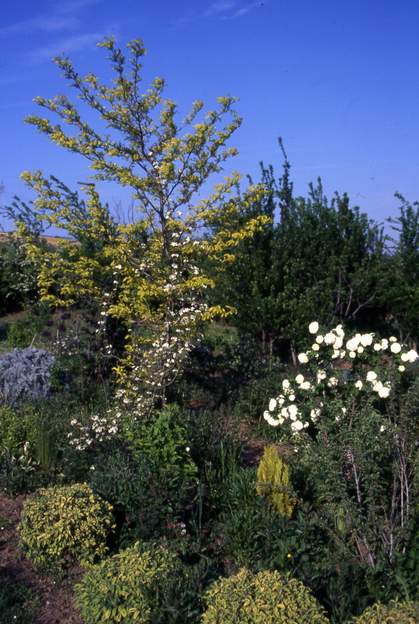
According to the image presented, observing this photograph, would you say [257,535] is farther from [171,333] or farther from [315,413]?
[171,333]

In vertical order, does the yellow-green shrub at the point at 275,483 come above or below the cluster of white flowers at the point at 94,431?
below

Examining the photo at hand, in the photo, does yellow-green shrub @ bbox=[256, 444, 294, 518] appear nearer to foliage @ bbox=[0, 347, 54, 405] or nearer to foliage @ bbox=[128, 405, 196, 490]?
foliage @ bbox=[128, 405, 196, 490]

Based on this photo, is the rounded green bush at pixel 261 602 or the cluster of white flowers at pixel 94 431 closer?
the rounded green bush at pixel 261 602

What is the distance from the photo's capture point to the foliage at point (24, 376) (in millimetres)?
6945

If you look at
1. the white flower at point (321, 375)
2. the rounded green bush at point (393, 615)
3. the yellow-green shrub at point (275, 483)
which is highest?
the white flower at point (321, 375)

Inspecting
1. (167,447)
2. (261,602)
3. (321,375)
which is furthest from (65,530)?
(321,375)

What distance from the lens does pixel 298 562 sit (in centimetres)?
369

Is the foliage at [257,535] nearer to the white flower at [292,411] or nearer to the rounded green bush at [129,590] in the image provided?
the rounded green bush at [129,590]

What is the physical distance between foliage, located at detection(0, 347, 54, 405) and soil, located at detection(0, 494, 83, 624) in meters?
2.28

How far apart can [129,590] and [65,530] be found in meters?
0.89

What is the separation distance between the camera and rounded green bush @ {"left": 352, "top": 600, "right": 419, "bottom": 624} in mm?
2869

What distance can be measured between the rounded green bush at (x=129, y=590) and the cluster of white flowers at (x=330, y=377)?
170 centimetres

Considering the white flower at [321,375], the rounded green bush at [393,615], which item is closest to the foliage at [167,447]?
the white flower at [321,375]

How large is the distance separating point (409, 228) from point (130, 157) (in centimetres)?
467
